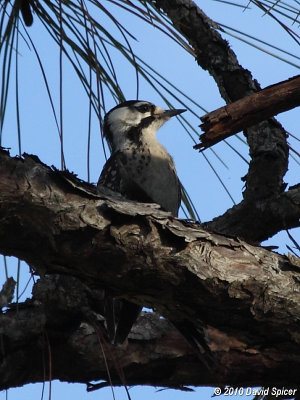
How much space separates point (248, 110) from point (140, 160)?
1.77 meters

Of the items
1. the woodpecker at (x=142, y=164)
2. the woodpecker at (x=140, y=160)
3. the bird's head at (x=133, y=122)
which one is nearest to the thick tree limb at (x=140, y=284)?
the woodpecker at (x=140, y=160)

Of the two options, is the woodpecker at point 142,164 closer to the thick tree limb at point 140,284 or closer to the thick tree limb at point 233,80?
the thick tree limb at point 233,80

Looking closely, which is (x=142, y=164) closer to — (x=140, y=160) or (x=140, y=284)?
(x=140, y=160)

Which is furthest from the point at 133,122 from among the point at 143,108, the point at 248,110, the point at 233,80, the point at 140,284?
the point at 140,284

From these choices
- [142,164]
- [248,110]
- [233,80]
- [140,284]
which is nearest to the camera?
[140,284]

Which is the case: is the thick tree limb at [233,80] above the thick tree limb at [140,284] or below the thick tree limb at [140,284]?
above

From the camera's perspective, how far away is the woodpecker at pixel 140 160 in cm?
428

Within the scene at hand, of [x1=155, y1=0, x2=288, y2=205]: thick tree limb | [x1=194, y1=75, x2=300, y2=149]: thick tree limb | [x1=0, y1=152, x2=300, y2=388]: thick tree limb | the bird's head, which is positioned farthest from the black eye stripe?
[x1=194, y1=75, x2=300, y2=149]: thick tree limb

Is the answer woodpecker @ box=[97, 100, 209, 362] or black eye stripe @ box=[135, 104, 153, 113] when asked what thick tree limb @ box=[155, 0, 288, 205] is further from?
black eye stripe @ box=[135, 104, 153, 113]

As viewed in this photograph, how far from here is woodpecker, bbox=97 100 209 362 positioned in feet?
14.0

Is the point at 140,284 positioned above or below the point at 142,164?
below

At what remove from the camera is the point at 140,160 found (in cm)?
449

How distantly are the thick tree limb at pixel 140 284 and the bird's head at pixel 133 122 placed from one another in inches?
76.6

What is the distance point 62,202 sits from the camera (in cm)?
232
